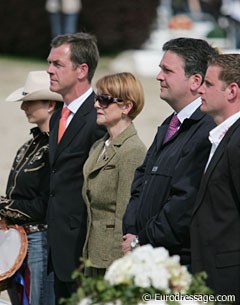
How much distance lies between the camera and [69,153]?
6242 mm

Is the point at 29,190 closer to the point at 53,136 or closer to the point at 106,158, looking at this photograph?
the point at 53,136

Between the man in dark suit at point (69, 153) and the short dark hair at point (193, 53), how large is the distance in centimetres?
95

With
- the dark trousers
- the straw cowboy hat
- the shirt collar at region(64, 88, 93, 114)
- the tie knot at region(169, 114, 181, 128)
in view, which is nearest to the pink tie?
the tie knot at region(169, 114, 181, 128)

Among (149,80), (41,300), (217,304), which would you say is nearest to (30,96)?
(41,300)

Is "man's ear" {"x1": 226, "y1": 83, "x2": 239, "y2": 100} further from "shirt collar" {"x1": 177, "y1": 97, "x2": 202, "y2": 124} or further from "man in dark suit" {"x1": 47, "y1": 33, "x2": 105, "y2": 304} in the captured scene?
"man in dark suit" {"x1": 47, "y1": 33, "x2": 105, "y2": 304}

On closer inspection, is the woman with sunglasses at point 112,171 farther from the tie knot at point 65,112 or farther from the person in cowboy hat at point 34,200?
the person in cowboy hat at point 34,200

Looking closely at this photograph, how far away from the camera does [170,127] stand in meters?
5.58

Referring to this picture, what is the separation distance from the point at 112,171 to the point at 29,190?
1.00 m

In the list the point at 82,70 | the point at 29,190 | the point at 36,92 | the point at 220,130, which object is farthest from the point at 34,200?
the point at 220,130

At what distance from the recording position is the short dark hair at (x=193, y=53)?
18.0 feet

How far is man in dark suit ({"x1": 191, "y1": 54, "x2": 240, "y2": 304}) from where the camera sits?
488 centimetres

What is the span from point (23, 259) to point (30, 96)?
109 cm

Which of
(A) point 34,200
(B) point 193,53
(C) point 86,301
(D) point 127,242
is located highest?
(B) point 193,53

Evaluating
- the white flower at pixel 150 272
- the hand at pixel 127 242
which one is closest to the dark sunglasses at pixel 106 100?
the hand at pixel 127 242
